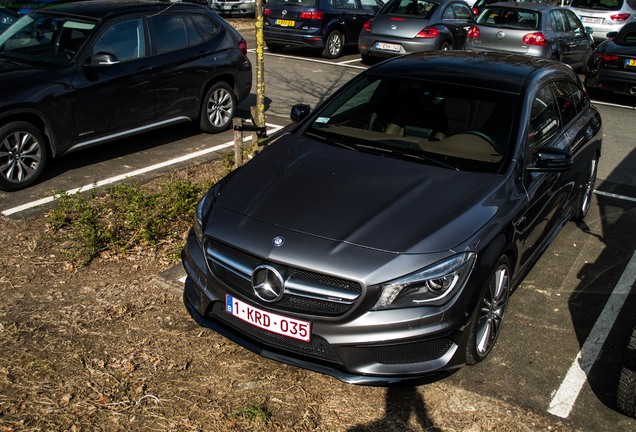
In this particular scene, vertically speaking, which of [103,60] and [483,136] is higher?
[483,136]

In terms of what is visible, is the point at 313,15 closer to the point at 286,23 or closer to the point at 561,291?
the point at 286,23

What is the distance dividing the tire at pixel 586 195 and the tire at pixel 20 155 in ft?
17.6

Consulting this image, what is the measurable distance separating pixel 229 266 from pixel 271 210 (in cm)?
43

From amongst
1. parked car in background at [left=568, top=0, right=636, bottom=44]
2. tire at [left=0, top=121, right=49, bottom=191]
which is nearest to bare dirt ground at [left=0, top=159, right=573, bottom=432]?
tire at [left=0, top=121, right=49, bottom=191]

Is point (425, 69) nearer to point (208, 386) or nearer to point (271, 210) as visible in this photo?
point (271, 210)

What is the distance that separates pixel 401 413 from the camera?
396cm

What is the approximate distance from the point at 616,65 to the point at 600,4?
7.16m

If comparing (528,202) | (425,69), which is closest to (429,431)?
(528,202)

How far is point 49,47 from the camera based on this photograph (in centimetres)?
767

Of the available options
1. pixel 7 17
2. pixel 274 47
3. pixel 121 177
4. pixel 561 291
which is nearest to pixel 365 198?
pixel 561 291

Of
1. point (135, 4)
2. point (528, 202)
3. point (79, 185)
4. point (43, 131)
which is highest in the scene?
point (135, 4)

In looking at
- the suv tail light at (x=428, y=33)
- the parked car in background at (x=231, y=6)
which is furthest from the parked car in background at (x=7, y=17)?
the parked car in background at (x=231, y=6)

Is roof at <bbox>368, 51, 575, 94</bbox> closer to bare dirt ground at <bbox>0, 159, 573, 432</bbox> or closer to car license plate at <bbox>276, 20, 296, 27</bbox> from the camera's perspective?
bare dirt ground at <bbox>0, 159, 573, 432</bbox>

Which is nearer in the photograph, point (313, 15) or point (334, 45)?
point (313, 15)
